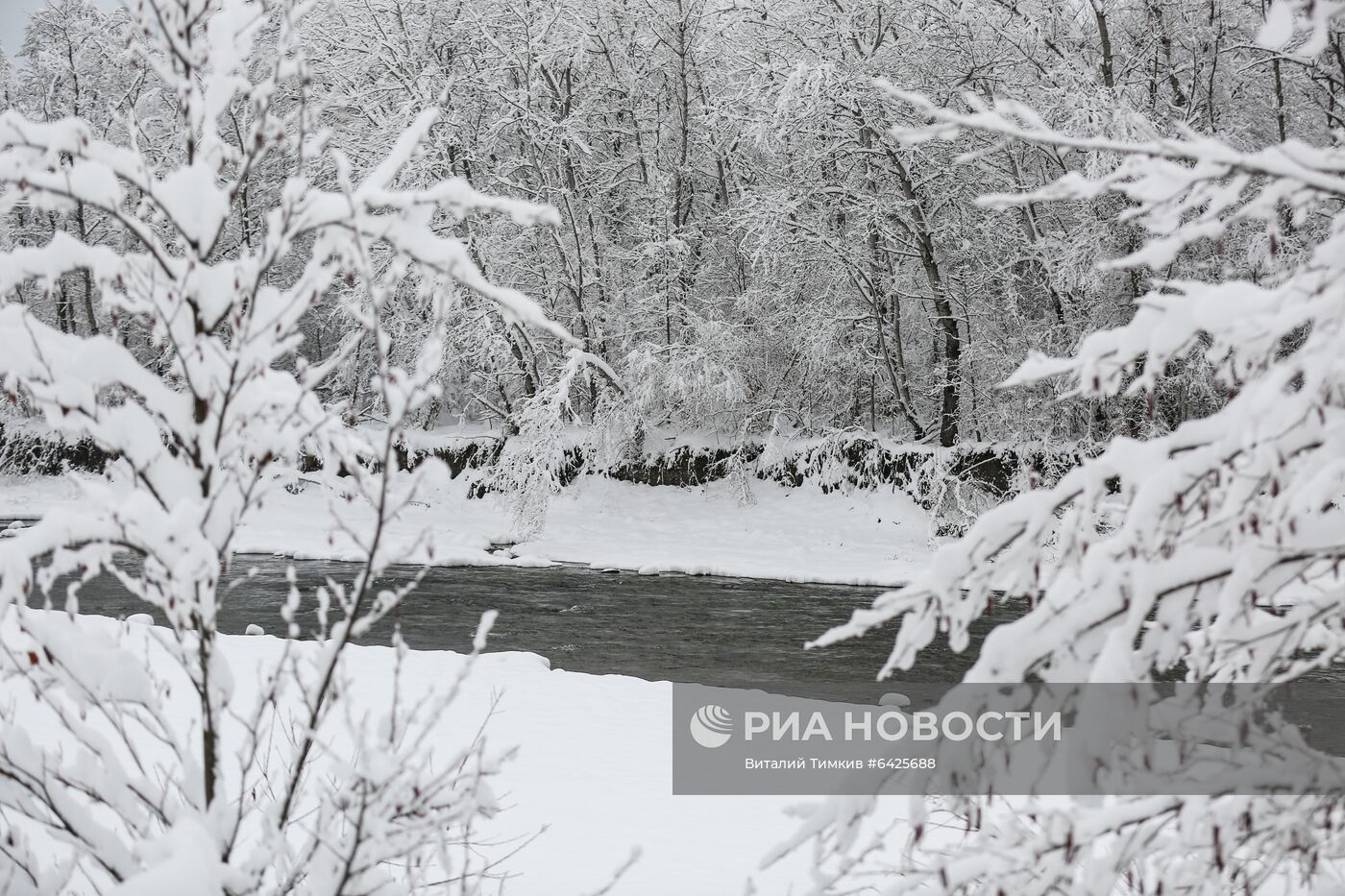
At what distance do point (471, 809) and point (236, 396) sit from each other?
110 centimetres

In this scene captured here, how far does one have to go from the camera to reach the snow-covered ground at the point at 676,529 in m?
14.8

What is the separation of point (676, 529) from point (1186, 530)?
15.4 meters

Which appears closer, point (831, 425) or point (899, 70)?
point (899, 70)

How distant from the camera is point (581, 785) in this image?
5852mm

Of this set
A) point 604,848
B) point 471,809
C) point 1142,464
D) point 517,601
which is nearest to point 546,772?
point 604,848

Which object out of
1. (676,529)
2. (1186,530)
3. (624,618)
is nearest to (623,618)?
(624,618)

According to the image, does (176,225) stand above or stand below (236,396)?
above

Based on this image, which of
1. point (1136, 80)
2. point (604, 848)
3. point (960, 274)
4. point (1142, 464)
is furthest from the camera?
point (960, 274)

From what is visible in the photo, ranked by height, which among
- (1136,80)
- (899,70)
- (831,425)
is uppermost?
(899,70)

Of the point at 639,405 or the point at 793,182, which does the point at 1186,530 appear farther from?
the point at 793,182

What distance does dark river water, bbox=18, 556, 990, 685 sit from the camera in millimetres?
9430

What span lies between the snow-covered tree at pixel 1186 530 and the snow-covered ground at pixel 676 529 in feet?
37.6

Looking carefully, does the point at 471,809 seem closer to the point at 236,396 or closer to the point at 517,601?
the point at 236,396

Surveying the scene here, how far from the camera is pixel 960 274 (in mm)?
17500
